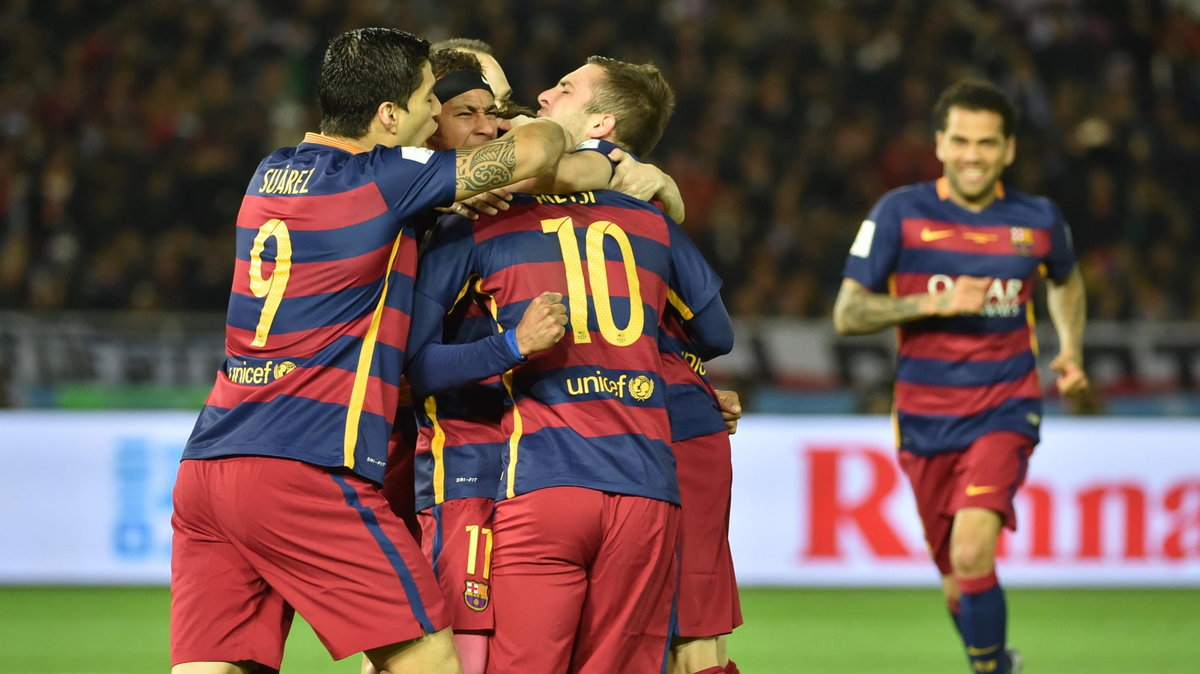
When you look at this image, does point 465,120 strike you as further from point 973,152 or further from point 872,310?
point 973,152

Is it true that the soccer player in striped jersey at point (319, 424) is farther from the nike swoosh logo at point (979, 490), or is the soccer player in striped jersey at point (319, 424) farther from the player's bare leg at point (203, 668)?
the nike swoosh logo at point (979, 490)

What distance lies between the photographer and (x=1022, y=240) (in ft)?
21.1

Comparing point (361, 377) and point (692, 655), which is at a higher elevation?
point (361, 377)

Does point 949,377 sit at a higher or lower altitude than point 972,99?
lower

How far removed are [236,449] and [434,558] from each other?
638 mm

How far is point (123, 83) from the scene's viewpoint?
568 inches

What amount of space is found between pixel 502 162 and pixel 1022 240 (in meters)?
3.34

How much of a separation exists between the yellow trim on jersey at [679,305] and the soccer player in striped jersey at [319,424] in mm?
640

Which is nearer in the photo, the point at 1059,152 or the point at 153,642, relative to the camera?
the point at 153,642

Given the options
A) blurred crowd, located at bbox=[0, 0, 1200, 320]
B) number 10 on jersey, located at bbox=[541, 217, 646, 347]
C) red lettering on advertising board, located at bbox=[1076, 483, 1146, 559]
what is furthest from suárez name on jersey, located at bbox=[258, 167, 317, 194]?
blurred crowd, located at bbox=[0, 0, 1200, 320]

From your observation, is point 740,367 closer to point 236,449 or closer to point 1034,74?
point 1034,74

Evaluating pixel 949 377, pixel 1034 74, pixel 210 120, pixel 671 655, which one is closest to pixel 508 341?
pixel 671 655

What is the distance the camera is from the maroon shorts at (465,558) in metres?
3.90

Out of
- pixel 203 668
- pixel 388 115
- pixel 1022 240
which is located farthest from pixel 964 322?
pixel 203 668
